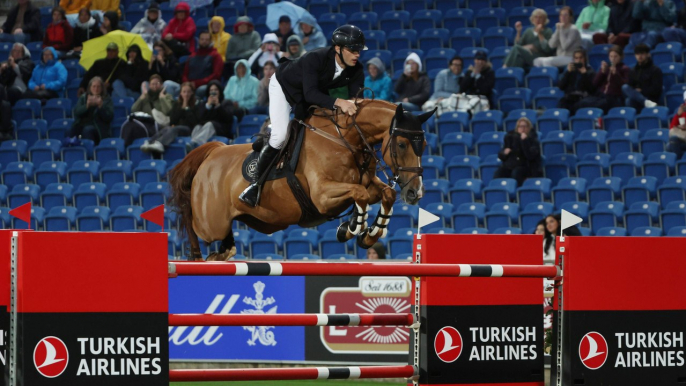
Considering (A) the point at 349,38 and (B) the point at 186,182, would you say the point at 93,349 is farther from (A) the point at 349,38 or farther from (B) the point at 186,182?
(B) the point at 186,182

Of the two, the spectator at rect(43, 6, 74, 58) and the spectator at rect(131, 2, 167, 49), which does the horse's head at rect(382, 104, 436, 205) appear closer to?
the spectator at rect(131, 2, 167, 49)

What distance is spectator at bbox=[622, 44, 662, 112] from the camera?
11.9m

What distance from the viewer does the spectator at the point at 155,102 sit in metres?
13.8

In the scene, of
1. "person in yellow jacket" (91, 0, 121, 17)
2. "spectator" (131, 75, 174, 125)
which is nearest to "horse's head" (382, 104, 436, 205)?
"spectator" (131, 75, 174, 125)

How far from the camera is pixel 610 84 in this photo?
40.2ft

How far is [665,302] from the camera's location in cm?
528

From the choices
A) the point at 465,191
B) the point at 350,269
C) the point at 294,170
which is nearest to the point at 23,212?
the point at 294,170

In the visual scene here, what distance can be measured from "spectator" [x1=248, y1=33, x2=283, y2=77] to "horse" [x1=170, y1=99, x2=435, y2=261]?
652 cm

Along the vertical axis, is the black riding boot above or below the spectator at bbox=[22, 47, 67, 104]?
below

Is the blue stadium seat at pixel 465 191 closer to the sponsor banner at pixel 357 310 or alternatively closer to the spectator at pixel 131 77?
the sponsor banner at pixel 357 310

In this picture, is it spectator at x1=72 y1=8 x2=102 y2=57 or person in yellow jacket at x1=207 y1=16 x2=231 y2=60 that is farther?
spectator at x1=72 y1=8 x2=102 y2=57

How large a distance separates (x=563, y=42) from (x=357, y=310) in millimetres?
5708

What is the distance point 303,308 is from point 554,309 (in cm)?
417

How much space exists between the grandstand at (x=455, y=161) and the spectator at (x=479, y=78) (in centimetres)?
23
